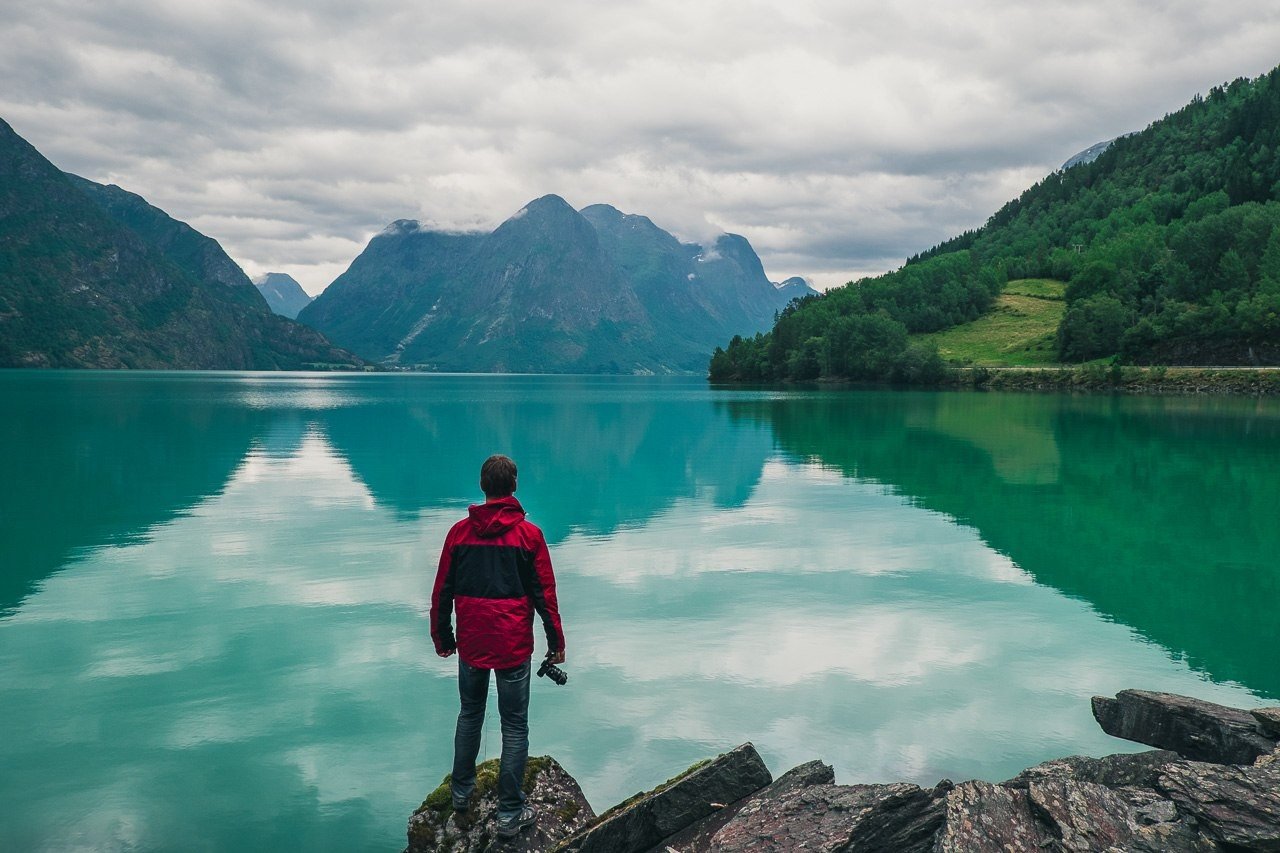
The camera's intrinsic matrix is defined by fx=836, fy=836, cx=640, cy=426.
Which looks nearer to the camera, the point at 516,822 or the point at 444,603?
the point at 516,822

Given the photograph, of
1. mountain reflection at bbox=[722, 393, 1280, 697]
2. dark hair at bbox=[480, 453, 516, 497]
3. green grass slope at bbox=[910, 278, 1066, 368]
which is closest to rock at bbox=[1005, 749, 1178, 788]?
dark hair at bbox=[480, 453, 516, 497]

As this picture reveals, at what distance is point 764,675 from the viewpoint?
15.1 m

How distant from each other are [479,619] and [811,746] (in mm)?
6068

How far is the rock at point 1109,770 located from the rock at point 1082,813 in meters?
0.47

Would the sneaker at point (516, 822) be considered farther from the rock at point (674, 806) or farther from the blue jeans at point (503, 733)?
the rock at point (674, 806)

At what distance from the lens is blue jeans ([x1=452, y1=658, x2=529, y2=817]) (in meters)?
8.95

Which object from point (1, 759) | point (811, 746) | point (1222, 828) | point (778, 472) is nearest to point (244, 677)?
point (1, 759)

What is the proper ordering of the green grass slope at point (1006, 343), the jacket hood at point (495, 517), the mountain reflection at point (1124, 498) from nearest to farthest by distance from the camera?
the jacket hood at point (495, 517), the mountain reflection at point (1124, 498), the green grass slope at point (1006, 343)

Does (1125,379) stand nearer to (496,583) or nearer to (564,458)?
(564,458)

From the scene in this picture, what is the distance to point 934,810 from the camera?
769 cm

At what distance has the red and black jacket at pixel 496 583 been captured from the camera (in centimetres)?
862

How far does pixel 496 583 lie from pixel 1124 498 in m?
34.6

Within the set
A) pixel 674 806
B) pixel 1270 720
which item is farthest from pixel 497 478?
pixel 1270 720

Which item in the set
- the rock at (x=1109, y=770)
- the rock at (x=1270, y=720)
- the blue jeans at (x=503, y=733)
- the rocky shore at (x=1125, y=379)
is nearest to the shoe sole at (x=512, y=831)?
the blue jeans at (x=503, y=733)
